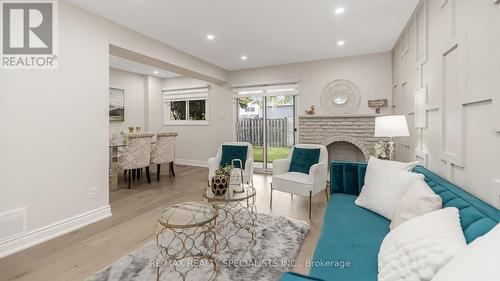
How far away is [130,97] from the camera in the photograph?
625cm

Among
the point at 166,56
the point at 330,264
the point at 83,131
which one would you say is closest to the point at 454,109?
the point at 330,264

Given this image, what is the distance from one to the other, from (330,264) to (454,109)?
4.79ft

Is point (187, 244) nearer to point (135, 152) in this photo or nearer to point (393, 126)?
point (393, 126)

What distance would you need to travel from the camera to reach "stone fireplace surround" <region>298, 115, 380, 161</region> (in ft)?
14.8

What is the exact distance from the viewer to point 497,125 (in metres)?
1.21

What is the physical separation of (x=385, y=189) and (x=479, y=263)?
1.31 m

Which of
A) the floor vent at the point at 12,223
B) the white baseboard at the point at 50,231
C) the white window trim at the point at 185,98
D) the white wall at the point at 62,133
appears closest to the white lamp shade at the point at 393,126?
the white wall at the point at 62,133

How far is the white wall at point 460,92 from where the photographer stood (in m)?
1.28

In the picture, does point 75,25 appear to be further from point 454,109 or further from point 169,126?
point 169,126

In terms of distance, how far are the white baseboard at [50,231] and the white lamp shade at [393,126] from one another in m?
3.52

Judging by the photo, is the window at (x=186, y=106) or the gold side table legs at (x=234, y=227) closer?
the gold side table legs at (x=234, y=227)

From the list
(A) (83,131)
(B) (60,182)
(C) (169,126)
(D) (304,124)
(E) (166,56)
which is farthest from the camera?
(C) (169,126)

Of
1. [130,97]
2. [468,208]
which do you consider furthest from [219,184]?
[130,97]

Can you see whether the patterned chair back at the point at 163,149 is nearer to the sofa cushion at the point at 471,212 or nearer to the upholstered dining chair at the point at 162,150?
the upholstered dining chair at the point at 162,150
